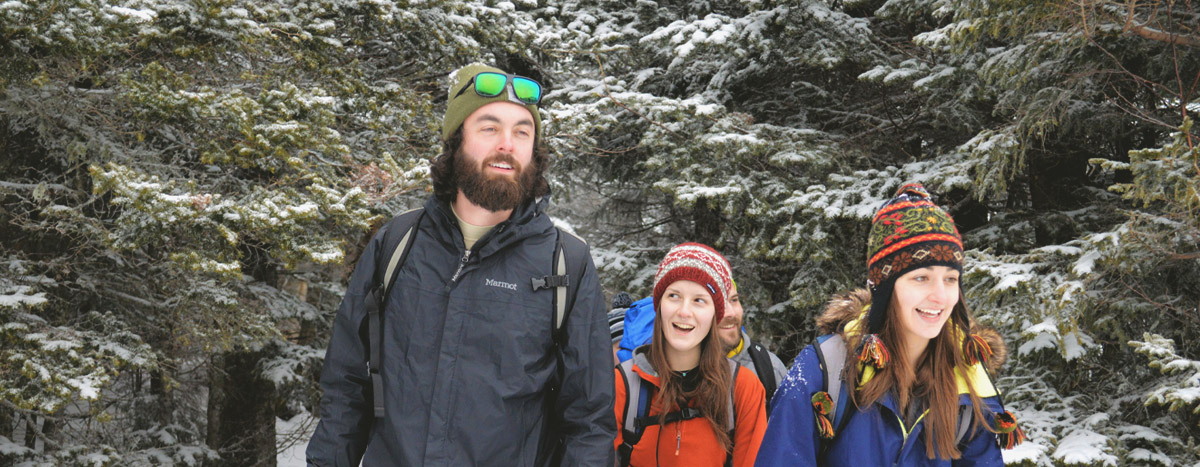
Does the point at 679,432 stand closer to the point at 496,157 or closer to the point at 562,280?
the point at 562,280

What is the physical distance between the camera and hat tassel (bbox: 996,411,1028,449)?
2350 millimetres

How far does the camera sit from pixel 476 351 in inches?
99.5

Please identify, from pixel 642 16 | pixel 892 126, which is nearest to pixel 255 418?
pixel 642 16

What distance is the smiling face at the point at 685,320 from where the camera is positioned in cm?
323

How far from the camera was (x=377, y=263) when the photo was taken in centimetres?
269

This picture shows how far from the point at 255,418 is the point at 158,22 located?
6715 mm

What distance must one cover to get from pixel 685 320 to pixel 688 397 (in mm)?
356

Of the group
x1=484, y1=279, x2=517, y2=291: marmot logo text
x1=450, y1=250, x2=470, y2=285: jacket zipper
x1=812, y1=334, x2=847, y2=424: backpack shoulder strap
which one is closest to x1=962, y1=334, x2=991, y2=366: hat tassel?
x1=812, y1=334, x2=847, y2=424: backpack shoulder strap

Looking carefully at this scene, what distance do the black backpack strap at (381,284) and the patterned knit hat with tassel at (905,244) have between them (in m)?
1.76

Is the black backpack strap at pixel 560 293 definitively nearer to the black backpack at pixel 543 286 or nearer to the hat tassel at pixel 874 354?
the black backpack at pixel 543 286

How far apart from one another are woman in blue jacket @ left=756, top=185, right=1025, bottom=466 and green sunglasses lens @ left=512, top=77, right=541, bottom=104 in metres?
1.49

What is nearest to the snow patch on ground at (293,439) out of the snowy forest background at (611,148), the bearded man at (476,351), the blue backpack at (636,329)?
the snowy forest background at (611,148)

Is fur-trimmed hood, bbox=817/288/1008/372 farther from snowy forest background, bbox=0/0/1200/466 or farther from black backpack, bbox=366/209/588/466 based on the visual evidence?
snowy forest background, bbox=0/0/1200/466

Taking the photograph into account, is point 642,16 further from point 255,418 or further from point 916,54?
point 255,418
